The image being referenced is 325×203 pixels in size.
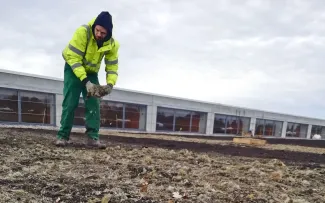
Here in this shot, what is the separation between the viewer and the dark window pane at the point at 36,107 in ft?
59.4

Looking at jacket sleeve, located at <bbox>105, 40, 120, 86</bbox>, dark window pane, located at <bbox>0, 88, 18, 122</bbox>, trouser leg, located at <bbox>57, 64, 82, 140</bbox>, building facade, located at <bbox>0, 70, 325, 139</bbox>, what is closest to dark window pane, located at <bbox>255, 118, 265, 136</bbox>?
building facade, located at <bbox>0, 70, 325, 139</bbox>

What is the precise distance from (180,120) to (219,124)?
6.51m

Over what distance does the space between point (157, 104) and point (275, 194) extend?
2318cm

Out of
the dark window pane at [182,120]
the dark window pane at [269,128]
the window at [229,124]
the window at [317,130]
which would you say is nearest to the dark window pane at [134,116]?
the dark window pane at [182,120]

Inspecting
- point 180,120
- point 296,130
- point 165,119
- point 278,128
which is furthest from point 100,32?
point 296,130

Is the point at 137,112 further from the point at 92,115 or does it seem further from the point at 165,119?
the point at 92,115

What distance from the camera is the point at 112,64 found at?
4309 millimetres

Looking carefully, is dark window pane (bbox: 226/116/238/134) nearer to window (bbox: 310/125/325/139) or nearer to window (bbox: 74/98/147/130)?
window (bbox: 74/98/147/130)

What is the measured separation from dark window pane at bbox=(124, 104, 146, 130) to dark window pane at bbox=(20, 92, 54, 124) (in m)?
6.74

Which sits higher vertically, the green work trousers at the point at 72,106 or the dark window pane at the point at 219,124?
the green work trousers at the point at 72,106

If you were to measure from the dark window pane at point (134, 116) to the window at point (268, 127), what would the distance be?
63.0 ft

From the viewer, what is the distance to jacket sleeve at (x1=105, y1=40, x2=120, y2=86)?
167 inches

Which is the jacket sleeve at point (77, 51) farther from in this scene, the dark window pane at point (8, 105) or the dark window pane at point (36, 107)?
the dark window pane at point (36, 107)

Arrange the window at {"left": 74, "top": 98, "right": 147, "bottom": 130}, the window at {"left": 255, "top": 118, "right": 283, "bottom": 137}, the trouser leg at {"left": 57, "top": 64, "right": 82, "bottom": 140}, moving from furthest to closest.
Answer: the window at {"left": 255, "top": 118, "right": 283, "bottom": 137}
the window at {"left": 74, "top": 98, "right": 147, "bottom": 130}
the trouser leg at {"left": 57, "top": 64, "right": 82, "bottom": 140}
